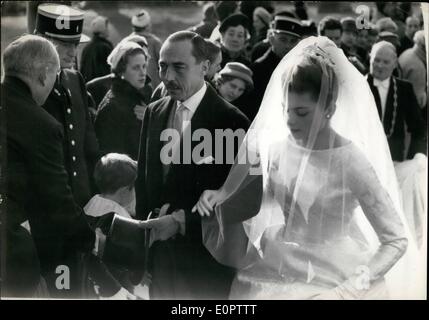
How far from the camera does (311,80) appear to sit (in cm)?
468

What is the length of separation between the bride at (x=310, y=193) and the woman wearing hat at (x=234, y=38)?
0.26m

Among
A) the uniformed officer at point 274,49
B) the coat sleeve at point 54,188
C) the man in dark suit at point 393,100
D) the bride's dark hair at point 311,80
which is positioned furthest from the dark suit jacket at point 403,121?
the coat sleeve at point 54,188

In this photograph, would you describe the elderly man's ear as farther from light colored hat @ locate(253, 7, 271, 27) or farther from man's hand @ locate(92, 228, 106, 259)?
light colored hat @ locate(253, 7, 271, 27)

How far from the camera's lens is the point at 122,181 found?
4758 mm

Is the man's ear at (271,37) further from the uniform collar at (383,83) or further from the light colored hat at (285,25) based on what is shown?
the uniform collar at (383,83)

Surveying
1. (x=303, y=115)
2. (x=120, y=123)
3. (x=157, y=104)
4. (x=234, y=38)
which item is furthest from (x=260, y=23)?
(x=120, y=123)

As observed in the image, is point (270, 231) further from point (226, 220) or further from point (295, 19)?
point (295, 19)

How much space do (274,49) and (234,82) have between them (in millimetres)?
317

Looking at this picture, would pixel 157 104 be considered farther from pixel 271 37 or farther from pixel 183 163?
pixel 271 37

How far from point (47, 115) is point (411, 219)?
7.66 feet

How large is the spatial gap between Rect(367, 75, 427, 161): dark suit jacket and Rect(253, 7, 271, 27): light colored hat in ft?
2.38
